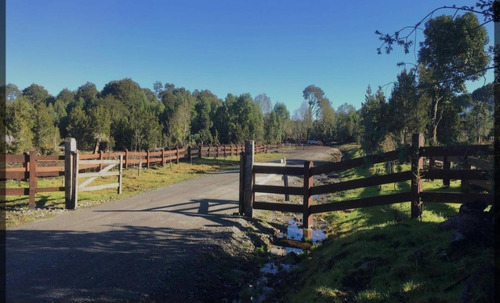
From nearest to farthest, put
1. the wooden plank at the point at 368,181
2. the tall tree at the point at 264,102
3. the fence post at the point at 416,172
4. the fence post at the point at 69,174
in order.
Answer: the fence post at the point at 416,172 < the wooden plank at the point at 368,181 < the fence post at the point at 69,174 < the tall tree at the point at 264,102

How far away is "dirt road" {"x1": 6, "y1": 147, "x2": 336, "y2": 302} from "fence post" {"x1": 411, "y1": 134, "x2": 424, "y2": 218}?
3503 mm

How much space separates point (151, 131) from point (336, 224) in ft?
85.8

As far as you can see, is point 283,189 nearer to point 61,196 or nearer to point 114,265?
point 114,265

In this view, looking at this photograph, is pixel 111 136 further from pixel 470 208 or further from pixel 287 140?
pixel 287 140

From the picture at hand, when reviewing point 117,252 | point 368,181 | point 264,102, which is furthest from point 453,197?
point 264,102

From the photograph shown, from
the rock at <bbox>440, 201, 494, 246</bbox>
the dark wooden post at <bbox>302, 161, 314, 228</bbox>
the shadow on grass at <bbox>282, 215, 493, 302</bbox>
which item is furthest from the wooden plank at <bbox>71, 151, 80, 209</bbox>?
the rock at <bbox>440, 201, 494, 246</bbox>

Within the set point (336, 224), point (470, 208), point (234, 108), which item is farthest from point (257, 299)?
point (234, 108)

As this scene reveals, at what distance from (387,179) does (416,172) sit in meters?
0.55

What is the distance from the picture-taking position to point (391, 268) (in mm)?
4336

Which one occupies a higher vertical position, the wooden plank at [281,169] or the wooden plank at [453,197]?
the wooden plank at [281,169]

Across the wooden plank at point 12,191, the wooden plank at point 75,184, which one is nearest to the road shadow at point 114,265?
the wooden plank at point 75,184

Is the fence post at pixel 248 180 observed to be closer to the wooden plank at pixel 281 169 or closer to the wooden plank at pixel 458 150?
the wooden plank at pixel 281 169

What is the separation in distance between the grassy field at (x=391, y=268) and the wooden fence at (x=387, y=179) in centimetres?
57

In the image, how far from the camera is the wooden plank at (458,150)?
4070mm
